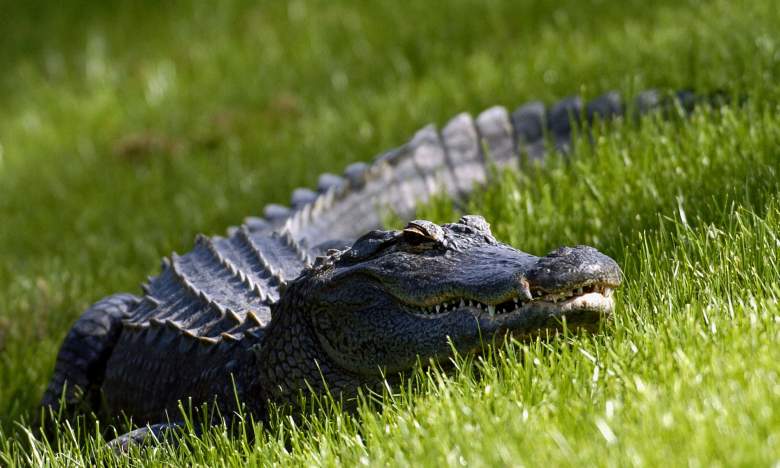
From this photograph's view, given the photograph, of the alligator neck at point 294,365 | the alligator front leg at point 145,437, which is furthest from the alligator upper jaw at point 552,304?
the alligator front leg at point 145,437

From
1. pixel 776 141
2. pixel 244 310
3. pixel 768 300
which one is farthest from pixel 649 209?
pixel 244 310

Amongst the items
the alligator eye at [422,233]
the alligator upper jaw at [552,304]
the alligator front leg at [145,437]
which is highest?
the alligator eye at [422,233]

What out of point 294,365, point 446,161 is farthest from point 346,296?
point 446,161

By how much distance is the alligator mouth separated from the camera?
341 centimetres

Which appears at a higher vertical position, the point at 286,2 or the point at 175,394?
the point at 286,2

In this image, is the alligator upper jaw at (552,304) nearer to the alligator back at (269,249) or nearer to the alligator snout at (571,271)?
the alligator snout at (571,271)

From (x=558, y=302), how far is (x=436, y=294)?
1.53 feet

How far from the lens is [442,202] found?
19.7 ft

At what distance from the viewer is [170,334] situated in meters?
4.80

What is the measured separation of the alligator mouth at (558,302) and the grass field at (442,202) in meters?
0.11

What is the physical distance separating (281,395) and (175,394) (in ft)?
2.64

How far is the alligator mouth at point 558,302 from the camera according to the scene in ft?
11.2

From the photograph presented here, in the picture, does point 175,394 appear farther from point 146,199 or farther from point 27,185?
point 27,185

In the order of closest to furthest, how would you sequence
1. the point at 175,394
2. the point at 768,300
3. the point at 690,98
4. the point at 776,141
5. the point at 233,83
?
the point at 768,300 < the point at 175,394 < the point at 776,141 < the point at 690,98 < the point at 233,83
